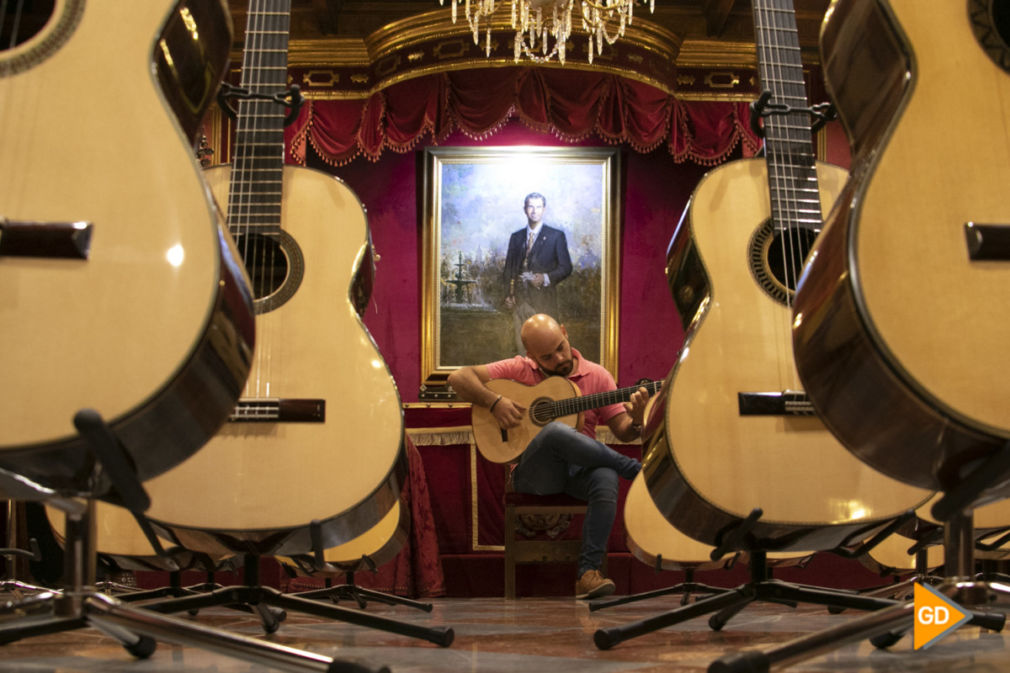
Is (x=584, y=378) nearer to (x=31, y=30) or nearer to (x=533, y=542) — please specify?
(x=533, y=542)

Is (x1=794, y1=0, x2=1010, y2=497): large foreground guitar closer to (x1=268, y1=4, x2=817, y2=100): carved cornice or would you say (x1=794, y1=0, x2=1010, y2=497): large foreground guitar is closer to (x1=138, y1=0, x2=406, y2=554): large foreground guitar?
(x1=138, y1=0, x2=406, y2=554): large foreground guitar

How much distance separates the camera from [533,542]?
4297 mm

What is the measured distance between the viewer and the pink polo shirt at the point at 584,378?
14.9 ft

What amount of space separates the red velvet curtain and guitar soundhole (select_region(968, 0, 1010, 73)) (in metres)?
5.01

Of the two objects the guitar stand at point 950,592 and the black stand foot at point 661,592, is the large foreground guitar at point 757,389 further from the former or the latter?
the black stand foot at point 661,592

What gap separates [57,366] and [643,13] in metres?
6.20

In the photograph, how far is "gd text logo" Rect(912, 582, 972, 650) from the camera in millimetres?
1037

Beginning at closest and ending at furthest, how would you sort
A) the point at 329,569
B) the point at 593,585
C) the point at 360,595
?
the point at 329,569, the point at 360,595, the point at 593,585

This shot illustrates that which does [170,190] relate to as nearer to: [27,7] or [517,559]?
[27,7]

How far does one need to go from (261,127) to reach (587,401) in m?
2.61

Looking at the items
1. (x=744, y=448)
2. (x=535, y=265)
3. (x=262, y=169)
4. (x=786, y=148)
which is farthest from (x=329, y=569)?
(x=535, y=265)

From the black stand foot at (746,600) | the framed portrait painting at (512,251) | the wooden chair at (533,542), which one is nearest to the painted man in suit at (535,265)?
the framed portrait painting at (512,251)

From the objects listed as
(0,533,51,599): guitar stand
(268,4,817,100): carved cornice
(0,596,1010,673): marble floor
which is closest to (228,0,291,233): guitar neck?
(0,596,1010,673): marble floor

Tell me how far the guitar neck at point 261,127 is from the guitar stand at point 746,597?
3.45ft
